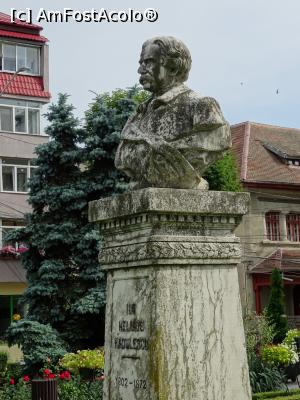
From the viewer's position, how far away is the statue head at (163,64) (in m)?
6.42

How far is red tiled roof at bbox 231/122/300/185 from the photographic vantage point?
38.6 m

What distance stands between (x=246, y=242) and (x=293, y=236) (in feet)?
10.3

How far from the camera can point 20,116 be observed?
35.6 m

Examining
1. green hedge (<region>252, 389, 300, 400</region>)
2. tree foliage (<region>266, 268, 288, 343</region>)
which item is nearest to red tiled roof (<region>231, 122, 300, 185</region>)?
tree foliage (<region>266, 268, 288, 343</region>)

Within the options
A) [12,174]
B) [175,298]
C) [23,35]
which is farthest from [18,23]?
[175,298]

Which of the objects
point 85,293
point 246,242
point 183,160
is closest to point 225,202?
point 183,160

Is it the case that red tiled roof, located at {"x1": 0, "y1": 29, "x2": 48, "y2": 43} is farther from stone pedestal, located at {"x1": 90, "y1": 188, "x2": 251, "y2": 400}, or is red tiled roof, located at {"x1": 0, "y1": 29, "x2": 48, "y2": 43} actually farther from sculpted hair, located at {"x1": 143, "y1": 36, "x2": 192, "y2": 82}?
stone pedestal, located at {"x1": 90, "y1": 188, "x2": 251, "y2": 400}

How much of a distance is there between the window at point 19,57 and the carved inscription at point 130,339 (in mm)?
30157

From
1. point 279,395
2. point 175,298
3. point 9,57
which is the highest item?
point 9,57

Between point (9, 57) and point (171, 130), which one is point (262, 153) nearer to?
point (9, 57)

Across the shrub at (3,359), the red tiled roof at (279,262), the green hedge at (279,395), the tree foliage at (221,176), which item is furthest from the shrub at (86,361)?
the red tiled roof at (279,262)

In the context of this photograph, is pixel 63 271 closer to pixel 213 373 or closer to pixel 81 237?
pixel 81 237

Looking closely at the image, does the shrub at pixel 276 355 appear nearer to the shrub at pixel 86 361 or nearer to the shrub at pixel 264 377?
the shrub at pixel 264 377

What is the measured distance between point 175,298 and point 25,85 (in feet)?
101
